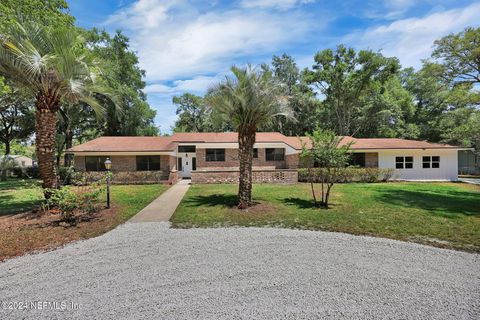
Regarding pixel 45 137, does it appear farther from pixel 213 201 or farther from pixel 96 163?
pixel 96 163

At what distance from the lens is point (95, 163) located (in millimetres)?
20734

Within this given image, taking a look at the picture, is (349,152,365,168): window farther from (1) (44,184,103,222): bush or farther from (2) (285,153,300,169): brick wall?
(1) (44,184,103,222): bush

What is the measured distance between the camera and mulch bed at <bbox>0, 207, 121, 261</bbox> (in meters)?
5.92

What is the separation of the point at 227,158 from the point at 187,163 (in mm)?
4472

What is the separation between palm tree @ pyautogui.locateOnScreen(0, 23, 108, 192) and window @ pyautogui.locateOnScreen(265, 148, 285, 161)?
1551 centimetres

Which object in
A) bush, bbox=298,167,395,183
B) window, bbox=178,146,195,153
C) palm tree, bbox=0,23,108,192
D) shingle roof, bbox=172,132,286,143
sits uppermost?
palm tree, bbox=0,23,108,192

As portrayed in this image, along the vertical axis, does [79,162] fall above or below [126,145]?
below

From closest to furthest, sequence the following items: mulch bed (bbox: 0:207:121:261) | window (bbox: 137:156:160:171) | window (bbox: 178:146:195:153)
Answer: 1. mulch bed (bbox: 0:207:121:261)
2. window (bbox: 137:156:160:171)
3. window (bbox: 178:146:195:153)

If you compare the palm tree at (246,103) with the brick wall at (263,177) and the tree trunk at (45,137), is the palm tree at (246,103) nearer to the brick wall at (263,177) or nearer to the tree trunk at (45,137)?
the tree trunk at (45,137)

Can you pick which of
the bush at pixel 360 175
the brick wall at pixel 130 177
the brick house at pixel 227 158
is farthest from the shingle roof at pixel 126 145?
the bush at pixel 360 175

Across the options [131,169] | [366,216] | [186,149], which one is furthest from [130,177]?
[366,216]

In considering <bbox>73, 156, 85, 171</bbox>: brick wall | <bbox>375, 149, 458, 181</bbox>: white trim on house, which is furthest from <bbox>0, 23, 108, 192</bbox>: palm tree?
<bbox>375, 149, 458, 181</bbox>: white trim on house

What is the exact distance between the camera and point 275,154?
74.1 ft

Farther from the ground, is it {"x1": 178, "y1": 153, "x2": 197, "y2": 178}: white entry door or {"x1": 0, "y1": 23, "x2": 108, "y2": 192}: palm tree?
{"x1": 0, "y1": 23, "x2": 108, "y2": 192}: palm tree
